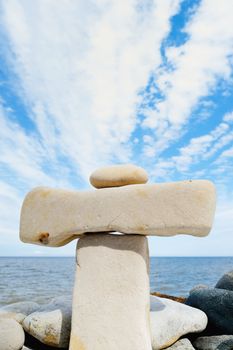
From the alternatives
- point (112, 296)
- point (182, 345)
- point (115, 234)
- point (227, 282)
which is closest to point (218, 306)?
point (227, 282)

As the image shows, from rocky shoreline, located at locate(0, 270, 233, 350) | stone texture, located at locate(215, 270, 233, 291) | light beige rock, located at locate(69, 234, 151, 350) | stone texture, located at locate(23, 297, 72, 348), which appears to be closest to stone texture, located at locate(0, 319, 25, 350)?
rocky shoreline, located at locate(0, 270, 233, 350)

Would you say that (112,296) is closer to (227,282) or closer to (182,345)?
(182,345)

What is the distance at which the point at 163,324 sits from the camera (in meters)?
5.30

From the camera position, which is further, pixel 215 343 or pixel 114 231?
pixel 215 343

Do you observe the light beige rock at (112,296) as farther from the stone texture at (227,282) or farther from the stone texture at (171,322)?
the stone texture at (227,282)

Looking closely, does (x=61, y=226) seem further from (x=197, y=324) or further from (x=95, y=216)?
(x=197, y=324)

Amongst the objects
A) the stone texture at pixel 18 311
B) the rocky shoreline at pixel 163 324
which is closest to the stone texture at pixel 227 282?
the rocky shoreline at pixel 163 324

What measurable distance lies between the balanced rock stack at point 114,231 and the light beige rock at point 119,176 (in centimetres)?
2

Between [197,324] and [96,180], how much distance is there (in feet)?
9.76

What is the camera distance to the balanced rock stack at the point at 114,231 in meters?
4.46

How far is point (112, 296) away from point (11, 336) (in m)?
1.62

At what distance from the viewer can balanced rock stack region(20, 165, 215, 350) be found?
4461 mm

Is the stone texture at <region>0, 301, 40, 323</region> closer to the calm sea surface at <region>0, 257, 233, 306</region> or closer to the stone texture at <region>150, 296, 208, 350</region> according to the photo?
the stone texture at <region>150, 296, 208, 350</region>

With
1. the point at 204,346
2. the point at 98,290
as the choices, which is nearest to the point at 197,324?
the point at 204,346
